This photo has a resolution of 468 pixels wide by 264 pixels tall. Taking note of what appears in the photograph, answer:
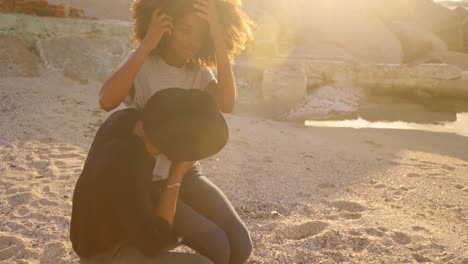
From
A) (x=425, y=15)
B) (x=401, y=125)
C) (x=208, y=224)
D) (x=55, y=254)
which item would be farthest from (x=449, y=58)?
(x=208, y=224)

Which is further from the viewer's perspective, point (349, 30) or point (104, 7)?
point (349, 30)

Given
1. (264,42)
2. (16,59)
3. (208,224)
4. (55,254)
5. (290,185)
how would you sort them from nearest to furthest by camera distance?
(208,224), (55,254), (290,185), (16,59), (264,42)

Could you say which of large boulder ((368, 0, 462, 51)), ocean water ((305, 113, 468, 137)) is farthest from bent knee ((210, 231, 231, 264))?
large boulder ((368, 0, 462, 51))

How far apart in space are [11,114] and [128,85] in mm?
4586

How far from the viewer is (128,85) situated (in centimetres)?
208

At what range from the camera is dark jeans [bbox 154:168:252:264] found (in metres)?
2.14

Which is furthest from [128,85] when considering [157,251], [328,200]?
[328,200]

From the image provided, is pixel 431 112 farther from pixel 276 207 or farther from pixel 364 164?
pixel 276 207

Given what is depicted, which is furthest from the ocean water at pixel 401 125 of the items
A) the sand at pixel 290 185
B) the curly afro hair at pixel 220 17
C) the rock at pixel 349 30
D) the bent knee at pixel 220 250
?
the rock at pixel 349 30

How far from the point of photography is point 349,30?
19266 millimetres

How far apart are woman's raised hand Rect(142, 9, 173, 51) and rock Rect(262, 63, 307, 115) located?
22.3ft

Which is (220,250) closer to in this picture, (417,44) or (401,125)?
Result: (401,125)

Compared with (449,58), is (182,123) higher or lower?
higher

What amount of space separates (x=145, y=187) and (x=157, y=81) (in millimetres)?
567
